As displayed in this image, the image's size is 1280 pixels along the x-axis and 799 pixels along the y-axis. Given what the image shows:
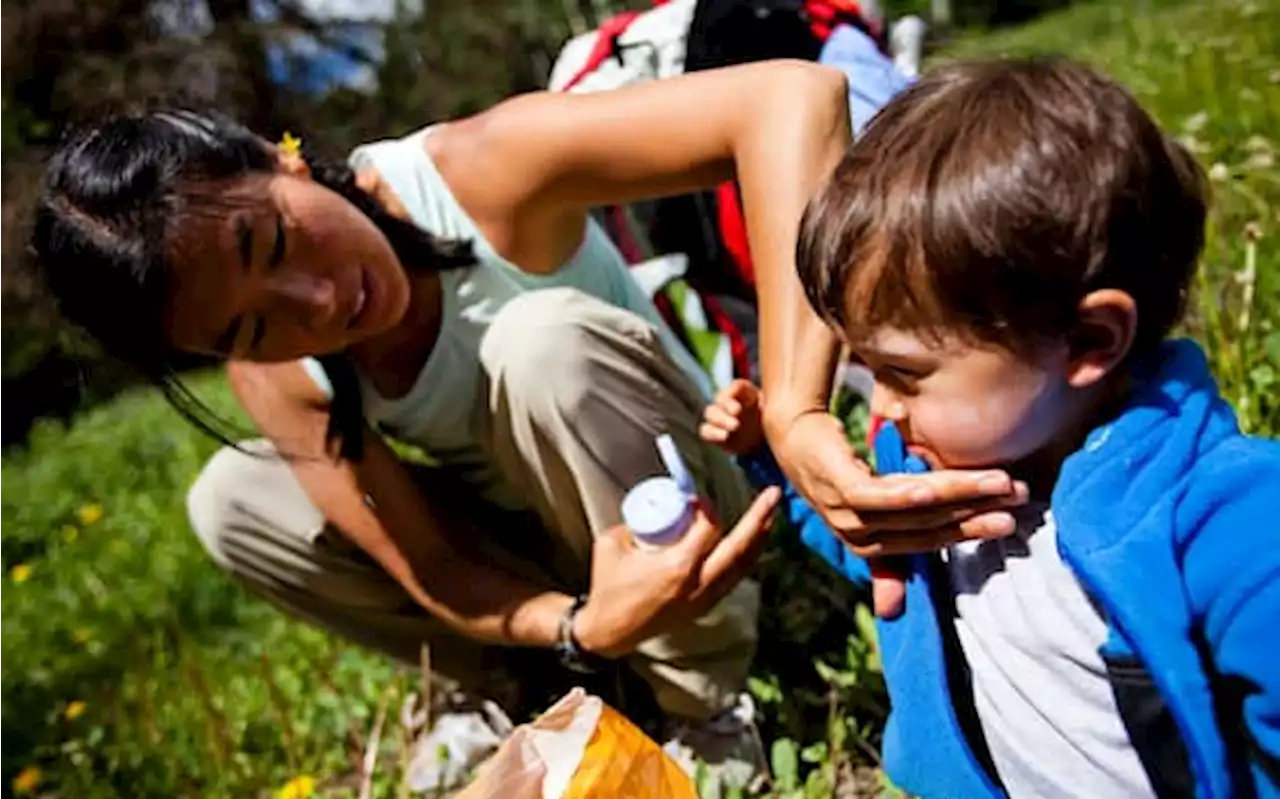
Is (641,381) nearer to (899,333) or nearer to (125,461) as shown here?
(899,333)

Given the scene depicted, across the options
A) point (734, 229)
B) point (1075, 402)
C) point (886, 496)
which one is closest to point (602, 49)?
point (734, 229)

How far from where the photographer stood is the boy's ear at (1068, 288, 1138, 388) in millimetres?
1229

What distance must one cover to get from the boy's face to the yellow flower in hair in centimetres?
95

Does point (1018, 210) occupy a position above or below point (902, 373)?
above

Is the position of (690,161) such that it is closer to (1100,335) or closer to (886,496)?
(886,496)

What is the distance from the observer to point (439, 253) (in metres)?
2.12

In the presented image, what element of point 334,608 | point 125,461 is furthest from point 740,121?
point 125,461

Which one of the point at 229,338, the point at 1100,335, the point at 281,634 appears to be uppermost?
the point at 1100,335

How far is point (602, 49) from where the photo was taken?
2537 mm

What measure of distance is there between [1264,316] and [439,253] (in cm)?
116

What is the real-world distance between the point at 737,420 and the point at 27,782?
157cm

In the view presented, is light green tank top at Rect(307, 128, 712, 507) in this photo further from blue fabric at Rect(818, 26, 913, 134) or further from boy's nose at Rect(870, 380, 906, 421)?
boy's nose at Rect(870, 380, 906, 421)

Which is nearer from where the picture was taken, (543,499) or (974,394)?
(974,394)

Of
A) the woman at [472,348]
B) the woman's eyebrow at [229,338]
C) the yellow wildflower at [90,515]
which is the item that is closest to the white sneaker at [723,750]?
the woman at [472,348]
